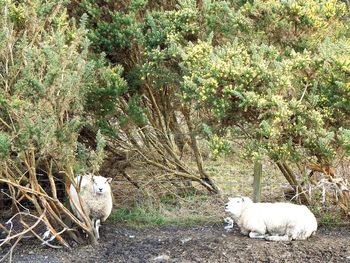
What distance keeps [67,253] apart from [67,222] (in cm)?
60

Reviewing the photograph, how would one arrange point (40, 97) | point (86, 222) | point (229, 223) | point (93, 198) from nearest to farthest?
1. point (40, 97)
2. point (86, 222)
3. point (93, 198)
4. point (229, 223)

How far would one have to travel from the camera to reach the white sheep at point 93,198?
690cm

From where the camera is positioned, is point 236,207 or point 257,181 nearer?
point 236,207

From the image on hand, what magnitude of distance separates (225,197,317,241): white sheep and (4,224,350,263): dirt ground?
0.32ft

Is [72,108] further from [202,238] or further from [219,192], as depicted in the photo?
[219,192]

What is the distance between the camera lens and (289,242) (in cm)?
666

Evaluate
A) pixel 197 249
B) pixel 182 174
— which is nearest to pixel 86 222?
pixel 197 249

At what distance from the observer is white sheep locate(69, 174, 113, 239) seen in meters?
6.90

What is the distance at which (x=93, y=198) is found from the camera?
22.9ft

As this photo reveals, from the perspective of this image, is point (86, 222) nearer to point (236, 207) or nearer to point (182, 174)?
point (236, 207)

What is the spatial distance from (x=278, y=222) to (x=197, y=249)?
90 cm

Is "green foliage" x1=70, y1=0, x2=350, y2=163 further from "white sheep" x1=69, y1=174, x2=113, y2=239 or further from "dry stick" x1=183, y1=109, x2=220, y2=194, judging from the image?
"white sheep" x1=69, y1=174, x2=113, y2=239

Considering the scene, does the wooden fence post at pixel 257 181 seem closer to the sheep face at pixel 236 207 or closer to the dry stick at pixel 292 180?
the dry stick at pixel 292 180

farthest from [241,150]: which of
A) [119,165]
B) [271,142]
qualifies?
[119,165]
